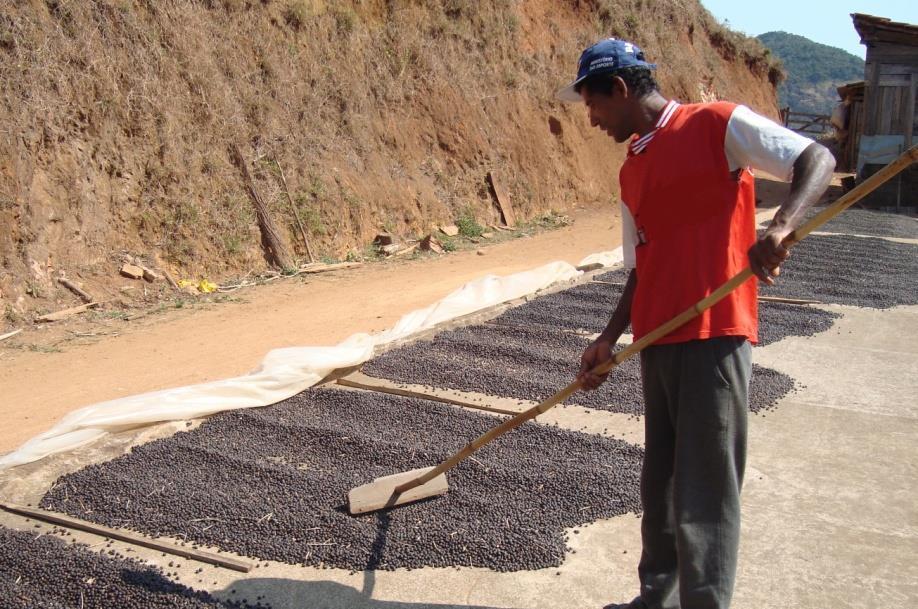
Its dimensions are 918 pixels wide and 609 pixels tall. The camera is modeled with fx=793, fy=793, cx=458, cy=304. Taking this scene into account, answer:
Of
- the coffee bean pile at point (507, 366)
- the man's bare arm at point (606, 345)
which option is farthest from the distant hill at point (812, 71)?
the man's bare arm at point (606, 345)

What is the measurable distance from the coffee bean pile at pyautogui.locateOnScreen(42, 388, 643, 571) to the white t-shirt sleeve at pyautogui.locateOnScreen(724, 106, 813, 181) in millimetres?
1324

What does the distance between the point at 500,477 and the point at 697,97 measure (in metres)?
18.7

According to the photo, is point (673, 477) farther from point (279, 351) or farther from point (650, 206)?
point (279, 351)

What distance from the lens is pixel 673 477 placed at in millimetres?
1841

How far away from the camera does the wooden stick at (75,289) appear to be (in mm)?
6766

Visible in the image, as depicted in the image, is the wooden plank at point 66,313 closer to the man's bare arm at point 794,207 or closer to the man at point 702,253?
the man at point 702,253

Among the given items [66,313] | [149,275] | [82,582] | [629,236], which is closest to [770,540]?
[629,236]

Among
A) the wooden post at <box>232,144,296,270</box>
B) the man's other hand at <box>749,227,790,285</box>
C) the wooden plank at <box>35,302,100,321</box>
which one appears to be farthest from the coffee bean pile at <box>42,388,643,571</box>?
the wooden post at <box>232,144,296,270</box>

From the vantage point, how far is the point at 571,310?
5598 millimetres

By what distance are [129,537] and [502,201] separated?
34.3ft

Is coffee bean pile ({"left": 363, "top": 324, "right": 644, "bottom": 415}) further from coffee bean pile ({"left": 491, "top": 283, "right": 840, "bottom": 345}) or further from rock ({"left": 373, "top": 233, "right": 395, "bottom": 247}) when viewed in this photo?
rock ({"left": 373, "top": 233, "right": 395, "bottom": 247})

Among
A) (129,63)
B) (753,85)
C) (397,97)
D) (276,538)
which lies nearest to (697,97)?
(753,85)

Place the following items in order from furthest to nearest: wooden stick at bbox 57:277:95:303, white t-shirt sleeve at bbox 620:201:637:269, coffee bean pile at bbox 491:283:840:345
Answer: wooden stick at bbox 57:277:95:303 < coffee bean pile at bbox 491:283:840:345 < white t-shirt sleeve at bbox 620:201:637:269

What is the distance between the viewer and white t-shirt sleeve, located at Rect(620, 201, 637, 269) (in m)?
1.94
